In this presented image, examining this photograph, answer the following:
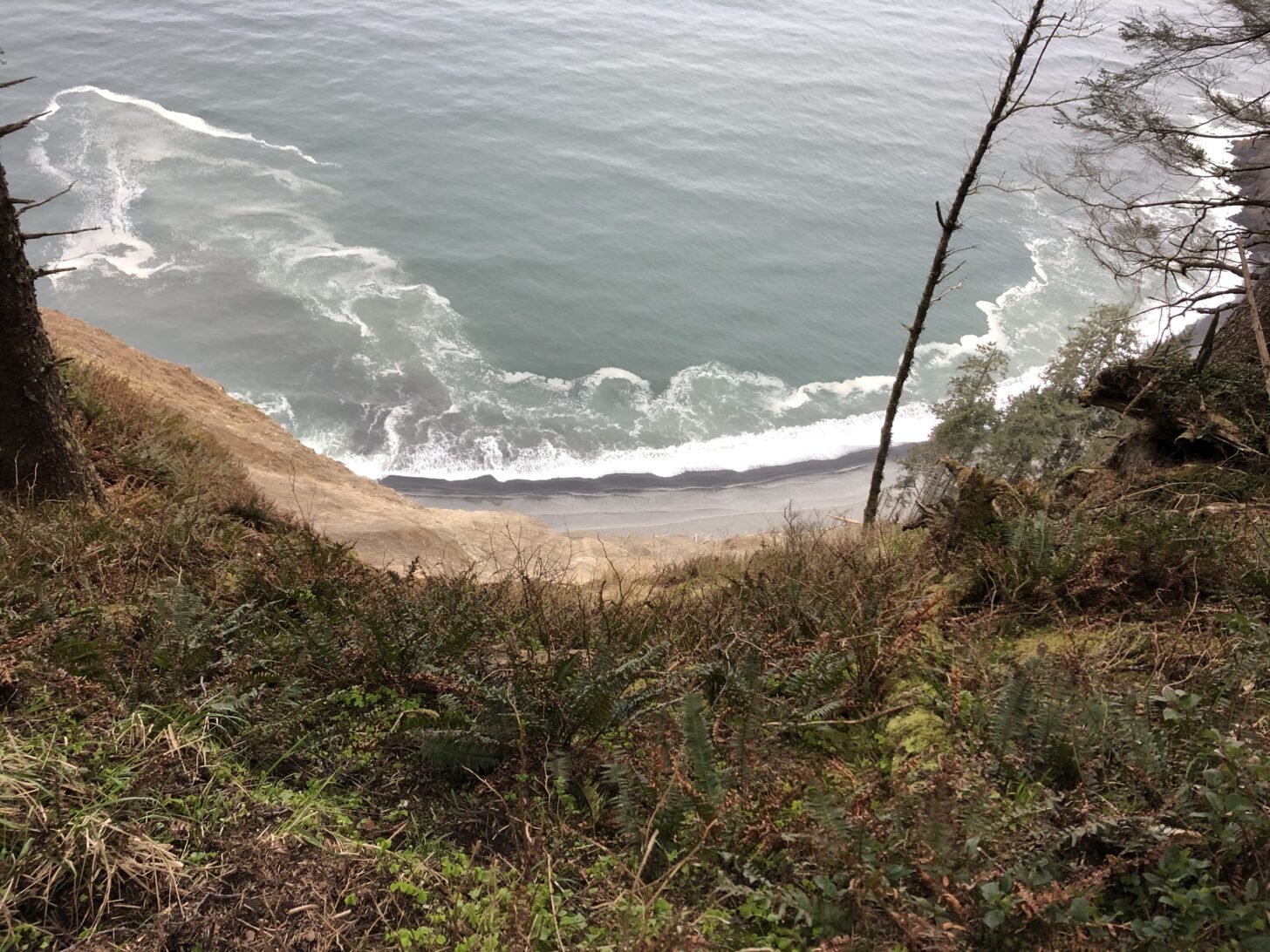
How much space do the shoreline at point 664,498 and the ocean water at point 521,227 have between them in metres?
0.69

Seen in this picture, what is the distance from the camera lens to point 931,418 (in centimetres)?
3136

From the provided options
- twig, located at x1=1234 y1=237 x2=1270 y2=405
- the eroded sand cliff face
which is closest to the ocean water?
the eroded sand cliff face

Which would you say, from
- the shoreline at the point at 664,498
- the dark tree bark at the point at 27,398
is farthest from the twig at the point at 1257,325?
the shoreline at the point at 664,498

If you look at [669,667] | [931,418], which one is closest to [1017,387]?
[931,418]

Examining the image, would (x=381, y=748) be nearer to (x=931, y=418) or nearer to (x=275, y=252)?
Result: (x=931, y=418)

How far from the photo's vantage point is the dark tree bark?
6.04 metres

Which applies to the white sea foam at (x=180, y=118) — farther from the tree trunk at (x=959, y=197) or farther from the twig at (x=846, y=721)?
the twig at (x=846, y=721)

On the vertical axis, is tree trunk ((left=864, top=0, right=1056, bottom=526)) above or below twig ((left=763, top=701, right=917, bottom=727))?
above

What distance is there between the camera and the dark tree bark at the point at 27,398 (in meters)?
6.04

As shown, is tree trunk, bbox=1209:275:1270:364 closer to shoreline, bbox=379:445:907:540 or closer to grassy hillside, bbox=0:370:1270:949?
grassy hillside, bbox=0:370:1270:949

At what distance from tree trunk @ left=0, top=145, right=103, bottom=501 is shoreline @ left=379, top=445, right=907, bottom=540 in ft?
55.6

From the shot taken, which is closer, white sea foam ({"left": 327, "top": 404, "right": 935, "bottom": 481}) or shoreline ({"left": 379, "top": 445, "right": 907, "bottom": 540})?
shoreline ({"left": 379, "top": 445, "right": 907, "bottom": 540})

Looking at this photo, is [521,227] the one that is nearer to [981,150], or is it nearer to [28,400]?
[981,150]

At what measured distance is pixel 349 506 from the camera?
1453cm
